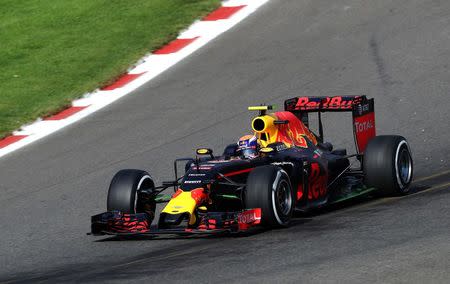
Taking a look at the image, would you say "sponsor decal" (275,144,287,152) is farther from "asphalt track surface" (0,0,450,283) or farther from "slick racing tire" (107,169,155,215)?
"slick racing tire" (107,169,155,215)

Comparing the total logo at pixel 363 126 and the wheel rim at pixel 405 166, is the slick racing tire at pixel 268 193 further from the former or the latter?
the total logo at pixel 363 126

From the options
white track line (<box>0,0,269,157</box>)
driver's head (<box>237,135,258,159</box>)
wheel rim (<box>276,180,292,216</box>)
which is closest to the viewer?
wheel rim (<box>276,180,292,216</box>)

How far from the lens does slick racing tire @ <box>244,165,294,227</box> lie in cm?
945

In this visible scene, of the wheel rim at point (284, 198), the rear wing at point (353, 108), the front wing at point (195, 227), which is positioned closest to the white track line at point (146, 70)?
the rear wing at point (353, 108)

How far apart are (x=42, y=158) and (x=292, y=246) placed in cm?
566

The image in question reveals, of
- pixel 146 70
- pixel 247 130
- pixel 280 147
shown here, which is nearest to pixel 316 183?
pixel 280 147

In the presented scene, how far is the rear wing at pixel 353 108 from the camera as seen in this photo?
11414 mm

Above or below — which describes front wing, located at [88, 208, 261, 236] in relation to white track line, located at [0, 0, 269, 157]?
below

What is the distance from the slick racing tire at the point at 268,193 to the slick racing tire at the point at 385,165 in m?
1.31

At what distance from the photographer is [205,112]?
47.3 feet

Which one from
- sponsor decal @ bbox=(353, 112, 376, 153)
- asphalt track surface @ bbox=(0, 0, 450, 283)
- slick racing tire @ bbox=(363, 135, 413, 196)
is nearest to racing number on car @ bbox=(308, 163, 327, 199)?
Answer: asphalt track surface @ bbox=(0, 0, 450, 283)

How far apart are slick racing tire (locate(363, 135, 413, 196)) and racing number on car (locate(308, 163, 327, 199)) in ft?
1.41

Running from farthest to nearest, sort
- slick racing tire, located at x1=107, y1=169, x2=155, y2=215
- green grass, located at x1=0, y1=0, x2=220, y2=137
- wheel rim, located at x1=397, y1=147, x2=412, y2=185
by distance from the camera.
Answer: green grass, located at x1=0, y1=0, x2=220, y2=137 < wheel rim, located at x1=397, y1=147, x2=412, y2=185 < slick racing tire, located at x1=107, y1=169, x2=155, y2=215

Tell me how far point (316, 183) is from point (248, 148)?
2.38 ft
